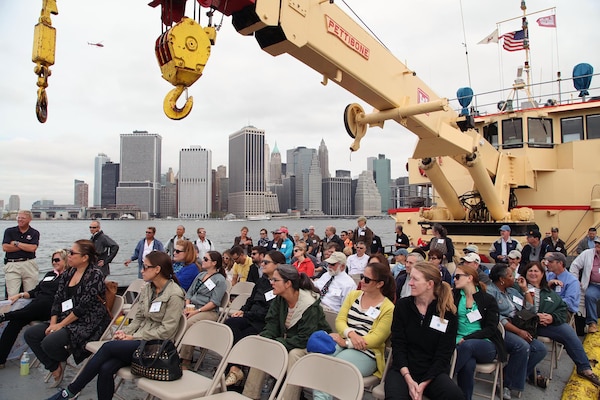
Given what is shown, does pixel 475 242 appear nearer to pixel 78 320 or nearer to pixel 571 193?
pixel 571 193

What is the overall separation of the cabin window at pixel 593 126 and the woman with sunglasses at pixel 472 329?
352 inches

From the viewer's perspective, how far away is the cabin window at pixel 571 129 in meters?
10.9

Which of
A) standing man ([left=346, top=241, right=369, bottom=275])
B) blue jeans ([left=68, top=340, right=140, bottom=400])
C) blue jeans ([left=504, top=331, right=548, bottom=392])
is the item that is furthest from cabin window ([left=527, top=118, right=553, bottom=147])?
blue jeans ([left=68, top=340, right=140, bottom=400])

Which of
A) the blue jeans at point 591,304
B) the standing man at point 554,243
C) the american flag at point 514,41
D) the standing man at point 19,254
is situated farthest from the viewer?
the american flag at point 514,41

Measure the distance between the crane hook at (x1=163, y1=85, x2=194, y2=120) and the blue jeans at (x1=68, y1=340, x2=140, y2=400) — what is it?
6.91 ft

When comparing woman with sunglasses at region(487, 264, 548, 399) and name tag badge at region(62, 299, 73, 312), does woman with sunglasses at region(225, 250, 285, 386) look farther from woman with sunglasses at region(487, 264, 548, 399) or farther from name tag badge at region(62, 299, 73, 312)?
woman with sunglasses at region(487, 264, 548, 399)

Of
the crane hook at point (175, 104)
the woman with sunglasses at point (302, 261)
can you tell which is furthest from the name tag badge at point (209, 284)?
the crane hook at point (175, 104)

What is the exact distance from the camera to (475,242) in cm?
979

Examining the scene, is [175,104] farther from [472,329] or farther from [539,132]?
[539,132]

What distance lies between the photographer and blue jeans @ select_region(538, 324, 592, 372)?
445cm

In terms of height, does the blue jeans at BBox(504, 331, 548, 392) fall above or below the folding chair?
below

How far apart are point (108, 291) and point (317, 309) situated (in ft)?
8.24

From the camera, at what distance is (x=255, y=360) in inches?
137

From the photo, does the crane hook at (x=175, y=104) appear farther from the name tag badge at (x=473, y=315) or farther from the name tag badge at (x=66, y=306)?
the name tag badge at (x=473, y=315)
